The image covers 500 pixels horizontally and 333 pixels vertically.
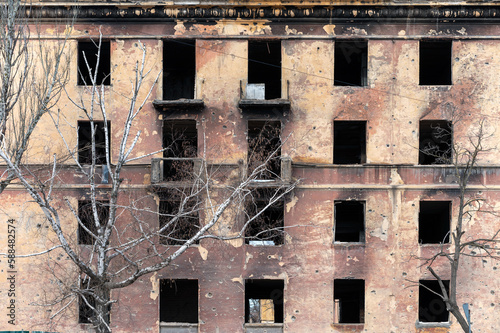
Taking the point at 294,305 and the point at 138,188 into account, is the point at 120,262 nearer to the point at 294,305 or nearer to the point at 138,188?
the point at 138,188

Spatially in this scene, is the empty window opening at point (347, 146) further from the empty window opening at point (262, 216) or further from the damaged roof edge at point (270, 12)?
the damaged roof edge at point (270, 12)

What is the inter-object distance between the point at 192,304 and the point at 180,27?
1091 centimetres

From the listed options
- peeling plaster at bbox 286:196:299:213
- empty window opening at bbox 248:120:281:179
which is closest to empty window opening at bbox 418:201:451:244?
peeling plaster at bbox 286:196:299:213

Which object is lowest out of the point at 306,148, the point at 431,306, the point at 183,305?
the point at 183,305

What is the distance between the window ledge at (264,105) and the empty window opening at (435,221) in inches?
224

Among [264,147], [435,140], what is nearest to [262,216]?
[264,147]

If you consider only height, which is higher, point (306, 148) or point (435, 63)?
point (435, 63)

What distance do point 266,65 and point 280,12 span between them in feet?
10.0

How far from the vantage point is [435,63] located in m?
20.0

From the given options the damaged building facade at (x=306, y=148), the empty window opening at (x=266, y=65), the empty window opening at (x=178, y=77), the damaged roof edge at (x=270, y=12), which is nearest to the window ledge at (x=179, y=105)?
the damaged building facade at (x=306, y=148)

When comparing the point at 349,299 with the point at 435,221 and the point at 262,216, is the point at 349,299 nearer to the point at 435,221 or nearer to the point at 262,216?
the point at 435,221

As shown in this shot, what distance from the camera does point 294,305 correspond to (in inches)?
642

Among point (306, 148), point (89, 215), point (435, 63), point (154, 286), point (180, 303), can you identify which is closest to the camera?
point (154, 286)

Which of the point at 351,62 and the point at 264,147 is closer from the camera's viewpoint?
the point at 264,147
